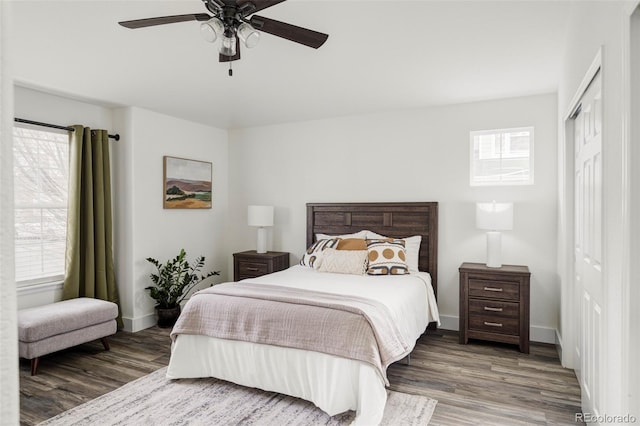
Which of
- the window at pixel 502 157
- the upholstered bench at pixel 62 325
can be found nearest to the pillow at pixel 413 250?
the window at pixel 502 157

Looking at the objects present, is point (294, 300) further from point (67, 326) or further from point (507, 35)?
point (507, 35)

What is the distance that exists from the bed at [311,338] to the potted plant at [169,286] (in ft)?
4.89

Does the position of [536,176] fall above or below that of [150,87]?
below

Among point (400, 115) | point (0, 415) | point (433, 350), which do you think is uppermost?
point (400, 115)

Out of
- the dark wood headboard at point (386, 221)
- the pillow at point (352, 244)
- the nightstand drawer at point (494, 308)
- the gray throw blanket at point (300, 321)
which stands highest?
the dark wood headboard at point (386, 221)

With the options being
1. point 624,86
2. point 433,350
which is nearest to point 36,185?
point 433,350

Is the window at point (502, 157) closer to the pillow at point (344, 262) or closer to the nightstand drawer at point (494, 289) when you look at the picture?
the nightstand drawer at point (494, 289)

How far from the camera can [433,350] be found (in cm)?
377

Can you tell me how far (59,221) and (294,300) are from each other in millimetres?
2807

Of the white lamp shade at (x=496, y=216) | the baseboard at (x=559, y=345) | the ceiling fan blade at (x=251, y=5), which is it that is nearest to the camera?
the ceiling fan blade at (x=251, y=5)

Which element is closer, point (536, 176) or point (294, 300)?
point (294, 300)

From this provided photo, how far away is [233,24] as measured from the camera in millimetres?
2023

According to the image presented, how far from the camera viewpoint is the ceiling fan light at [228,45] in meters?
2.06

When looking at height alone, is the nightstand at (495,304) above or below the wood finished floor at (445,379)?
above
